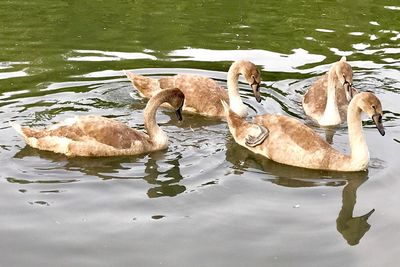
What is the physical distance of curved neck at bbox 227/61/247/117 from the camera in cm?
1249

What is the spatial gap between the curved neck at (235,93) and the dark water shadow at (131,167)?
6.61 ft

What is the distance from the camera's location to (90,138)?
34.8ft

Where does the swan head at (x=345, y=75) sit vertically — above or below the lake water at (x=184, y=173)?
above

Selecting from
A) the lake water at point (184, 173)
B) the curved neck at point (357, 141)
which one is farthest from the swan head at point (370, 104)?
the lake water at point (184, 173)

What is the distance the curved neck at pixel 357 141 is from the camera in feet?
33.6

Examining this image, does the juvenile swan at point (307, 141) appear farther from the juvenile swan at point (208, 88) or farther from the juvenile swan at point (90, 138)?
the juvenile swan at point (90, 138)

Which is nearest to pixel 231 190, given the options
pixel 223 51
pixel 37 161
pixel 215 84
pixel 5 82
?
pixel 37 161

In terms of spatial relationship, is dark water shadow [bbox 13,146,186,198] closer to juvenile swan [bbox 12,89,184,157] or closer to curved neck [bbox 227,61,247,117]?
juvenile swan [bbox 12,89,184,157]

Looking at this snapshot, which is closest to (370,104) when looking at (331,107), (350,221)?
(350,221)

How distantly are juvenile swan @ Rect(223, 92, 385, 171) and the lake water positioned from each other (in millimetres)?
184

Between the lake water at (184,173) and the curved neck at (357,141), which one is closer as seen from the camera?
the lake water at (184,173)

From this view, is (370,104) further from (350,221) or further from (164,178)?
(164,178)

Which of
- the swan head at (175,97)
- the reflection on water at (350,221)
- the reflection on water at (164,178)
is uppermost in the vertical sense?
the swan head at (175,97)

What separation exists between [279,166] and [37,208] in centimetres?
345
